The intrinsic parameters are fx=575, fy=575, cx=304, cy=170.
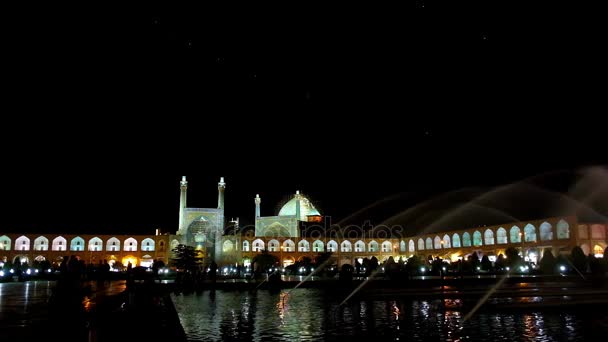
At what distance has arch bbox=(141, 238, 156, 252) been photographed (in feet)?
192

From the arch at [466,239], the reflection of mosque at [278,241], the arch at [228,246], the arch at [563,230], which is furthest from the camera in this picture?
the arch at [228,246]

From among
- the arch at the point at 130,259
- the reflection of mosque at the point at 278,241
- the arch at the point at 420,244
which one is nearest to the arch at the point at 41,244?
the reflection of mosque at the point at 278,241

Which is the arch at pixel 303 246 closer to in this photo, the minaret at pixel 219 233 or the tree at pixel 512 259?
the minaret at pixel 219 233

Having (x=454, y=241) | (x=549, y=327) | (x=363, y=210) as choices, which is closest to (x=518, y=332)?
(x=549, y=327)

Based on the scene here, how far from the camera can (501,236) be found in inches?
1917

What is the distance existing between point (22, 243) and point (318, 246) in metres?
29.9

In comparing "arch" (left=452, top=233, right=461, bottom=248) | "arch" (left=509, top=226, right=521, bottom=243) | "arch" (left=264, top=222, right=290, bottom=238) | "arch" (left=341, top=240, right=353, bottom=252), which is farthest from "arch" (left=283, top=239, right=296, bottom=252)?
"arch" (left=509, top=226, right=521, bottom=243)

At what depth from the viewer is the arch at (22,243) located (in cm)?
5481

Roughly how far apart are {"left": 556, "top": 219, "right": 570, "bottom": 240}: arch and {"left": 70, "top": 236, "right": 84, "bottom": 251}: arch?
43457 mm

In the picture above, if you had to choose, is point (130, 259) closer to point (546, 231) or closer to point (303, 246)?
point (303, 246)

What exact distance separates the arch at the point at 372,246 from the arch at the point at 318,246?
17.9 ft

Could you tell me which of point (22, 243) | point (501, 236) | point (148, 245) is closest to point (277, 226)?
point (148, 245)

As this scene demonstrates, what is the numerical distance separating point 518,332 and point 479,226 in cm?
4548

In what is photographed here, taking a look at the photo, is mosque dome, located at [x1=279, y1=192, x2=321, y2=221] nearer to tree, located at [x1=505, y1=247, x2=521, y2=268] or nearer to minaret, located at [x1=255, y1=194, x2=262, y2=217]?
minaret, located at [x1=255, y1=194, x2=262, y2=217]
